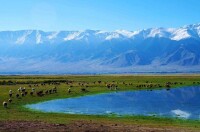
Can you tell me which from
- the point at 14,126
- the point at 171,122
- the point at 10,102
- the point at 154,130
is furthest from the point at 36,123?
the point at 10,102

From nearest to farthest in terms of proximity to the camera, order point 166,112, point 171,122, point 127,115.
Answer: point 171,122 → point 127,115 → point 166,112

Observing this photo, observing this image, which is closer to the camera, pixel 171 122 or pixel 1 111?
pixel 171 122

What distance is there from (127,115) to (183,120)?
7084 mm

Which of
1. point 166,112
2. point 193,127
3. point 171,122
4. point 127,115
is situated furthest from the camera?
point 166,112

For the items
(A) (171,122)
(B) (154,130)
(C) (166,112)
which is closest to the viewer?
(B) (154,130)

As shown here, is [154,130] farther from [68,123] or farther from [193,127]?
[68,123]

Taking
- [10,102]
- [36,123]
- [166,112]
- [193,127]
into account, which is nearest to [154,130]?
[193,127]

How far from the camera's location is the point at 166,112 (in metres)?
50.1

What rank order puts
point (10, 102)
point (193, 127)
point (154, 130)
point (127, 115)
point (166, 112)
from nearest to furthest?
1. point (154, 130)
2. point (193, 127)
3. point (127, 115)
4. point (166, 112)
5. point (10, 102)

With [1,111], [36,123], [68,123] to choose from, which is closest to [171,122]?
[68,123]

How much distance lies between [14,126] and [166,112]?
21.9m

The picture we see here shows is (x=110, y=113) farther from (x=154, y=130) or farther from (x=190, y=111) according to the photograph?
(x=154, y=130)

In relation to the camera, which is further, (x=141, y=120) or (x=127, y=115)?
(x=127, y=115)

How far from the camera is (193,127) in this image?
35.7m
